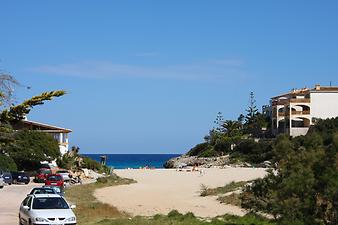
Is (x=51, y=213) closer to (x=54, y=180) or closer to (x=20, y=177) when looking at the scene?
(x=54, y=180)

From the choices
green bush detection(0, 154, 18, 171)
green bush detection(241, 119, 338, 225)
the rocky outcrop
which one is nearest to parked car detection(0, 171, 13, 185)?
green bush detection(0, 154, 18, 171)

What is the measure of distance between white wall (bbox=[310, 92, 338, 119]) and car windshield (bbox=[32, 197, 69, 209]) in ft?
296

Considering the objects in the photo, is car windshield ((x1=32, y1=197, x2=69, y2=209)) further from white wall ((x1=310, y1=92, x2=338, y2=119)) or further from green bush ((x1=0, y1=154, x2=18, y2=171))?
white wall ((x1=310, y1=92, x2=338, y2=119))

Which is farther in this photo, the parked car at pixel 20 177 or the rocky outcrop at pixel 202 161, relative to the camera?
the rocky outcrop at pixel 202 161

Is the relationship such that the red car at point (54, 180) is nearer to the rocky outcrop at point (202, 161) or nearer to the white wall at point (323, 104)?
the rocky outcrop at point (202, 161)

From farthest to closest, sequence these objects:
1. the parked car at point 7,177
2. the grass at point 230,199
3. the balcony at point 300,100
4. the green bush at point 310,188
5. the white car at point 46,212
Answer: the balcony at point 300,100 → the parked car at point 7,177 → the grass at point 230,199 → the white car at point 46,212 → the green bush at point 310,188

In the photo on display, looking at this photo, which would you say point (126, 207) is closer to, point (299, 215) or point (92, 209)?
point (92, 209)

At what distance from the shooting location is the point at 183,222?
904 inches

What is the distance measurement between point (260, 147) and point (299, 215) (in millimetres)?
92022

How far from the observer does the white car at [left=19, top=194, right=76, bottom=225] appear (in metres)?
19.5

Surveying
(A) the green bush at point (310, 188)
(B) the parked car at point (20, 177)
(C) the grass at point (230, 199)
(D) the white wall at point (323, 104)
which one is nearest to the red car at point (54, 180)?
(B) the parked car at point (20, 177)

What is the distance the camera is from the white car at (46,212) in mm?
19500

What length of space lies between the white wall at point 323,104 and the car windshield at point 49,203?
90.3 metres

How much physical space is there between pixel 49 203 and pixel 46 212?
3.38ft
